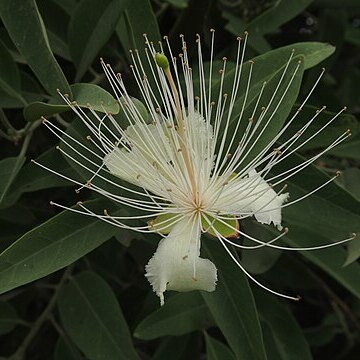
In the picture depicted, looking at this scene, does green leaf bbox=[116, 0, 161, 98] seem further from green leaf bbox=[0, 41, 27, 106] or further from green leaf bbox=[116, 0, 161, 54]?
green leaf bbox=[0, 41, 27, 106]

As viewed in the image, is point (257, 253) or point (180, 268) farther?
point (257, 253)

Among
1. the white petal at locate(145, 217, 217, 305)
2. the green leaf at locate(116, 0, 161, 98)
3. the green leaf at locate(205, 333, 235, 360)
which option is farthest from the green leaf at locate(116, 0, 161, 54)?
the green leaf at locate(205, 333, 235, 360)

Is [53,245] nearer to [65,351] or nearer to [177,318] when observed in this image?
[177,318]

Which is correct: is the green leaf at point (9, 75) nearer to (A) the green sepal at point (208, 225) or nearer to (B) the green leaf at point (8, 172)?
(B) the green leaf at point (8, 172)

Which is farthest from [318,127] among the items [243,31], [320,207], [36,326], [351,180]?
[36,326]

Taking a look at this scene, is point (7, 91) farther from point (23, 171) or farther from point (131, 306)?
point (131, 306)
